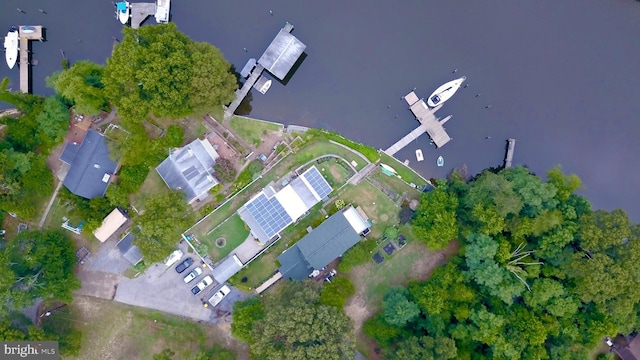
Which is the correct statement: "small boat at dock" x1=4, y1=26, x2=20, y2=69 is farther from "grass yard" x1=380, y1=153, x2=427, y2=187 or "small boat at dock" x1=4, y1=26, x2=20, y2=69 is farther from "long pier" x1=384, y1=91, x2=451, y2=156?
"long pier" x1=384, y1=91, x2=451, y2=156

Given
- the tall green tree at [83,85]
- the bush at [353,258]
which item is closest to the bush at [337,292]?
the bush at [353,258]

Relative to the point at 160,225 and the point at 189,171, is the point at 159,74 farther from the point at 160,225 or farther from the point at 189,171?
the point at 160,225

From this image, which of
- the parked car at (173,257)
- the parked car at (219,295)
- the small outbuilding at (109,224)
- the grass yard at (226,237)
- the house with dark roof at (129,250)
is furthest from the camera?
the grass yard at (226,237)

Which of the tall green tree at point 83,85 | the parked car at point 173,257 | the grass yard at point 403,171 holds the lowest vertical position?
the parked car at point 173,257

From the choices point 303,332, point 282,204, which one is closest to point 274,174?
point 282,204

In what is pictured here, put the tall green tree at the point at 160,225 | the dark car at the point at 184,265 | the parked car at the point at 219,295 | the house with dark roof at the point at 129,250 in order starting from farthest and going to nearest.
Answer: the dark car at the point at 184,265, the parked car at the point at 219,295, the house with dark roof at the point at 129,250, the tall green tree at the point at 160,225

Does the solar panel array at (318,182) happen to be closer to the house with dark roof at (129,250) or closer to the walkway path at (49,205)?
the house with dark roof at (129,250)

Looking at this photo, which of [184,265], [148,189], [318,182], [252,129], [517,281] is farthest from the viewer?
[252,129]

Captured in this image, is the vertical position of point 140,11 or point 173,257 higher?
point 140,11
